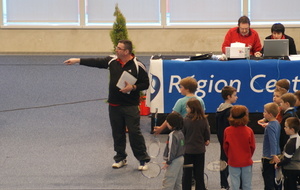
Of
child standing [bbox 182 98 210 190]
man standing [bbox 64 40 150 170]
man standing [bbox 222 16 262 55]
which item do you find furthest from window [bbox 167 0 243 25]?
child standing [bbox 182 98 210 190]

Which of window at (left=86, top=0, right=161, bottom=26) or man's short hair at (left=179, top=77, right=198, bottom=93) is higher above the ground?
window at (left=86, top=0, right=161, bottom=26)

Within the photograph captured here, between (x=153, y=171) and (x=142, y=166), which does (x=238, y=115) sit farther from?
(x=142, y=166)

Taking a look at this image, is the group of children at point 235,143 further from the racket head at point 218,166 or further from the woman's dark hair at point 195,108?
the racket head at point 218,166

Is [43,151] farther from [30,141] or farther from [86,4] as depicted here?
[86,4]

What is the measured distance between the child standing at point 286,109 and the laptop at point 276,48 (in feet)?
9.37

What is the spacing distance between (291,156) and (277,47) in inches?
145

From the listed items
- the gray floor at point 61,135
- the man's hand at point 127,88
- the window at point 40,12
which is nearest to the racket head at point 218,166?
the gray floor at point 61,135

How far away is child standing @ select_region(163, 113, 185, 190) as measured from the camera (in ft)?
22.3

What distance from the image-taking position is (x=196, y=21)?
1800 centimetres

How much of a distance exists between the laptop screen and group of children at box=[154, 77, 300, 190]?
9.36 ft

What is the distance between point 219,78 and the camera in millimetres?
9805

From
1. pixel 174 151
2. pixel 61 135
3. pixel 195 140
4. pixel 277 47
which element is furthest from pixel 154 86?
pixel 174 151

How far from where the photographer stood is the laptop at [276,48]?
10094 mm

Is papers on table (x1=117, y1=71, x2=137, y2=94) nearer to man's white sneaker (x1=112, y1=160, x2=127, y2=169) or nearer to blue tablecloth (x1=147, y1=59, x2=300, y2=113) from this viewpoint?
man's white sneaker (x1=112, y1=160, x2=127, y2=169)
